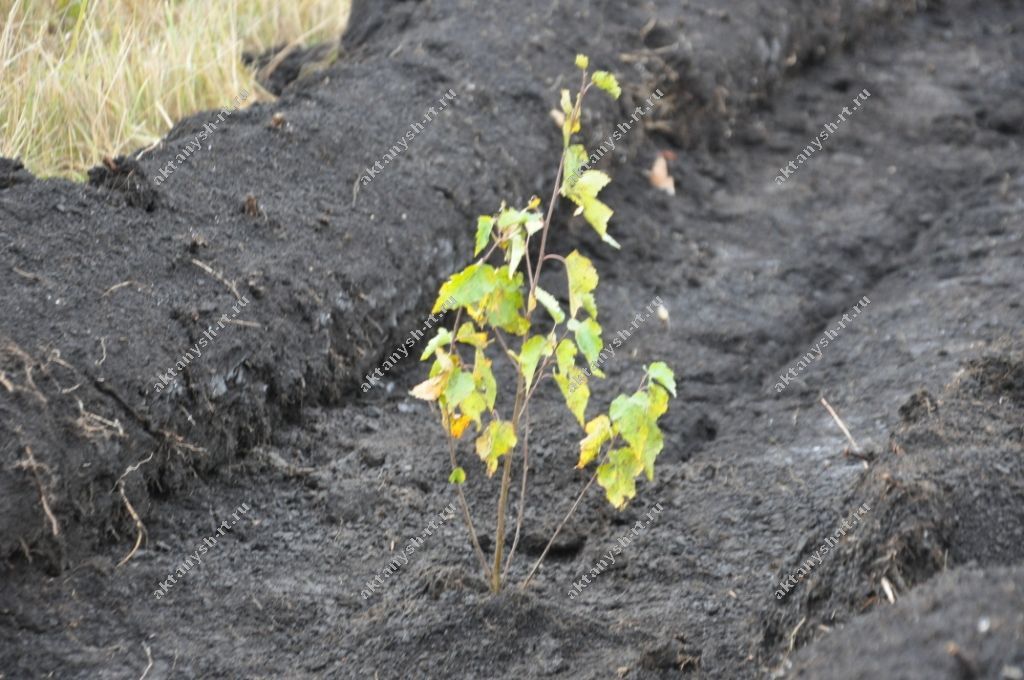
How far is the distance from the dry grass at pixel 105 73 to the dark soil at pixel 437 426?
45 cm

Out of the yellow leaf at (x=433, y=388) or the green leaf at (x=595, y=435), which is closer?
the yellow leaf at (x=433, y=388)

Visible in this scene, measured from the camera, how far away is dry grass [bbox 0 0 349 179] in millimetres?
4621

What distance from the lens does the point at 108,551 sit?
11.0ft

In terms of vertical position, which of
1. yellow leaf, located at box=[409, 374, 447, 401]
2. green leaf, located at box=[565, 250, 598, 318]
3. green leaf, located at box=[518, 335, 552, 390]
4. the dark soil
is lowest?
→ the dark soil

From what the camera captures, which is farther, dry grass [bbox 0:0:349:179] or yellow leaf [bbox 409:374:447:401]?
dry grass [bbox 0:0:349:179]

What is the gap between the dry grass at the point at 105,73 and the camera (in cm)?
462

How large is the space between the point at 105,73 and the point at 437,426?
2012mm

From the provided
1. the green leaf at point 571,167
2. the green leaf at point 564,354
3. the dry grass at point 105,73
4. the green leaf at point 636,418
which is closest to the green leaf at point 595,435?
the green leaf at point 636,418

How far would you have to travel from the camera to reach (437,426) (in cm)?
411

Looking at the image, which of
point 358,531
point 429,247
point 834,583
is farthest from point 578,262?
point 429,247

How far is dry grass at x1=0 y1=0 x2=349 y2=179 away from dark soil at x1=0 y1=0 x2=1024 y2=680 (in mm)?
448

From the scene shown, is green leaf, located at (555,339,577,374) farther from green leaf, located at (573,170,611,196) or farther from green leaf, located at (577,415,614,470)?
green leaf, located at (573,170,611,196)

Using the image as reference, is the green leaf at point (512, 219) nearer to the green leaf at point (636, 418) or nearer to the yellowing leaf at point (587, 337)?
the yellowing leaf at point (587, 337)

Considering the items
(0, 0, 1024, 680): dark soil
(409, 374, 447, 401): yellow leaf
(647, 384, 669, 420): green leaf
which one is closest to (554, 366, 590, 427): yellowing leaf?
(647, 384, 669, 420): green leaf
